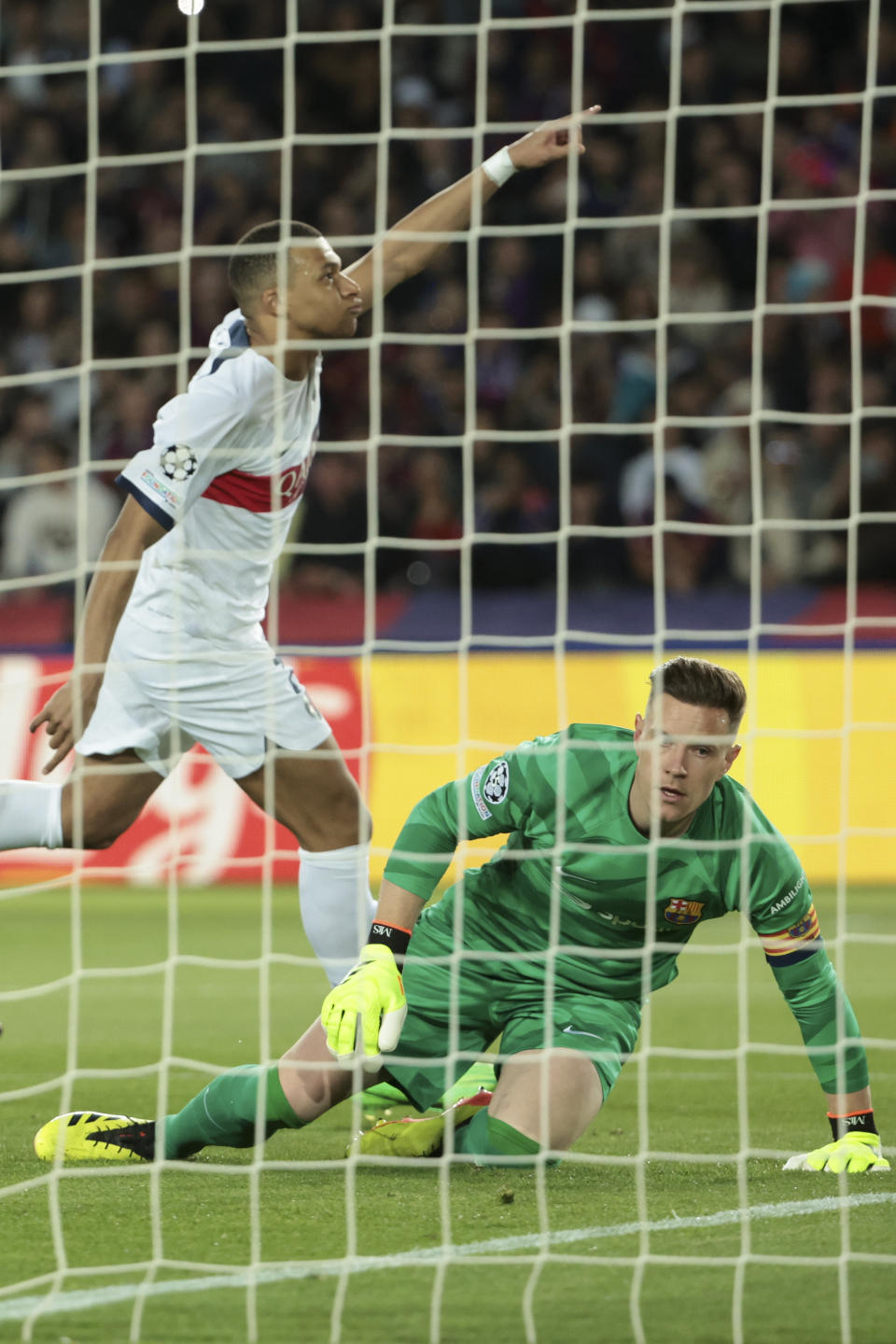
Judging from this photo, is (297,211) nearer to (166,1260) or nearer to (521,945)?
(521,945)

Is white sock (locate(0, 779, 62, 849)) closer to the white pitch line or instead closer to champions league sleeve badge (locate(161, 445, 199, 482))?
champions league sleeve badge (locate(161, 445, 199, 482))

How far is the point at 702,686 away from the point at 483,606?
5914 millimetres

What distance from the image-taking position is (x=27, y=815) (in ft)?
15.0

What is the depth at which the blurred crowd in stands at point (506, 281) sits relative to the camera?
9.81m

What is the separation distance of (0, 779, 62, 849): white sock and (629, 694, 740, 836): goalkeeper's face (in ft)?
4.94

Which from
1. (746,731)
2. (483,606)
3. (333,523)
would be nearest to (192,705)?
(746,731)

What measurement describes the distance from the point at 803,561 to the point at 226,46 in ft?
21.2

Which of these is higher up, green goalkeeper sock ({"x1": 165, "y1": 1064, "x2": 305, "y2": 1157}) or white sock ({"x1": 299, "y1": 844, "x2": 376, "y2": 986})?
white sock ({"x1": 299, "y1": 844, "x2": 376, "y2": 986})

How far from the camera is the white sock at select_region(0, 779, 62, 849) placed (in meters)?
4.58

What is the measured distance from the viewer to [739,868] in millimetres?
3926

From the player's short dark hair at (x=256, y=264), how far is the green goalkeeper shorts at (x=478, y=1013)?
1.49 meters

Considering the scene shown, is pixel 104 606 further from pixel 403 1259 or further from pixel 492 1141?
pixel 403 1259

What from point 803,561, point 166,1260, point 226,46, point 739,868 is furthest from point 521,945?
point 803,561

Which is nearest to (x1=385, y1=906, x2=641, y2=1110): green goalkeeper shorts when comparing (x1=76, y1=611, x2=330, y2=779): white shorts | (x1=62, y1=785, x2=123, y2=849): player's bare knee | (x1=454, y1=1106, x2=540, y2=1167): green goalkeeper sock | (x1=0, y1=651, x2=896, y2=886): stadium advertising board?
(x1=454, y1=1106, x2=540, y2=1167): green goalkeeper sock
